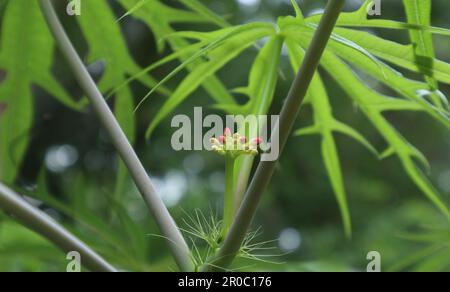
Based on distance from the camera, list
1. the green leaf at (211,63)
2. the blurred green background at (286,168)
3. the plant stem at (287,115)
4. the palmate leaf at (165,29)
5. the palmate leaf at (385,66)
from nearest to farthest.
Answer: the plant stem at (287,115) < the palmate leaf at (385,66) < the green leaf at (211,63) < the palmate leaf at (165,29) < the blurred green background at (286,168)

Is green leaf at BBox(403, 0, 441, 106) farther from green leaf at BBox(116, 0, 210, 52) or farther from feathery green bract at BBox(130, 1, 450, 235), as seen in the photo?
green leaf at BBox(116, 0, 210, 52)

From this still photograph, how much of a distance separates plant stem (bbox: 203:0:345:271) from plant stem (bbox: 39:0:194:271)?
0.04 metres

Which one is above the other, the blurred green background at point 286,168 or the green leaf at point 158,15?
the blurred green background at point 286,168

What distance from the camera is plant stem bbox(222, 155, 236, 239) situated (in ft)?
1.83

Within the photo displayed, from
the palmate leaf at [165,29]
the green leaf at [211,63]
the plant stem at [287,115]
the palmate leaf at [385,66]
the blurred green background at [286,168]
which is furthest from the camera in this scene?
the blurred green background at [286,168]

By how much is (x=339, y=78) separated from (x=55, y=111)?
67.1 inches

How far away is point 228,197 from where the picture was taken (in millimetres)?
570

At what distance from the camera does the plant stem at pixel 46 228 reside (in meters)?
0.54

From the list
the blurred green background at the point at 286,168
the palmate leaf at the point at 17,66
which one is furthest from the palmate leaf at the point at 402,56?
the blurred green background at the point at 286,168

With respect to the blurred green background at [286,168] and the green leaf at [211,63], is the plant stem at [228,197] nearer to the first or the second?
the green leaf at [211,63]

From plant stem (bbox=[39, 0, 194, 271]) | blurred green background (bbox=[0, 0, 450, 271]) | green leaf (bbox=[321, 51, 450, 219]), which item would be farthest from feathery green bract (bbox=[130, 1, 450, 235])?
blurred green background (bbox=[0, 0, 450, 271])

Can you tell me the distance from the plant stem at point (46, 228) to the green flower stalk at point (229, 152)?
0.32 ft
